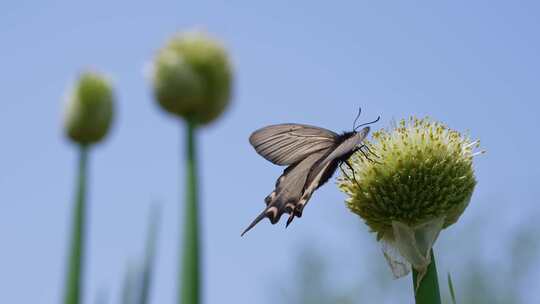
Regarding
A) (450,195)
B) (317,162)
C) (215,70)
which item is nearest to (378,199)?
(450,195)

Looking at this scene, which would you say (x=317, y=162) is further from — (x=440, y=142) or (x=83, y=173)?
(x=83, y=173)

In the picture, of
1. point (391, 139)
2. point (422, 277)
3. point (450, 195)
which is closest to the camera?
point (422, 277)

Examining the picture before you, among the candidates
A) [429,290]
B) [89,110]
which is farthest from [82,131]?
[429,290]

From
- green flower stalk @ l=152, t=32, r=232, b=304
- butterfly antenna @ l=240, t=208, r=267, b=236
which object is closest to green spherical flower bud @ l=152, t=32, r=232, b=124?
green flower stalk @ l=152, t=32, r=232, b=304

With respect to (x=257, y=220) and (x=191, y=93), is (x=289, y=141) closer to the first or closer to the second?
(x=257, y=220)

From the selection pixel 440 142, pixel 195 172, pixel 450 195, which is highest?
pixel 440 142

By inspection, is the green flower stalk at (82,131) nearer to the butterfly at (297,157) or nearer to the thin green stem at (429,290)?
the thin green stem at (429,290)

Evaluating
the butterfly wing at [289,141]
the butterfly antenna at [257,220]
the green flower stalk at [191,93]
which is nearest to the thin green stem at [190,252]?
the green flower stalk at [191,93]
